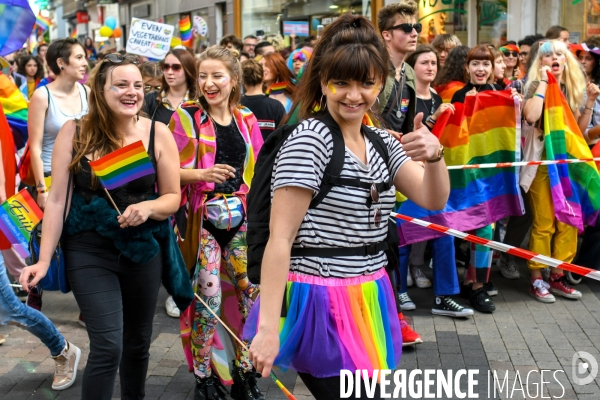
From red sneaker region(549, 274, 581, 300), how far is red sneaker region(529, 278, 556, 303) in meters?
0.10

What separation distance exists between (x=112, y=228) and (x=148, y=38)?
8814 mm

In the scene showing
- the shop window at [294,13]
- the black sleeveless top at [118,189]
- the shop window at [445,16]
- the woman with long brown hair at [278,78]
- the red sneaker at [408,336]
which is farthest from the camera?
the shop window at [294,13]

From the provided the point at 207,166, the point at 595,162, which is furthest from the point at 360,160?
the point at 595,162

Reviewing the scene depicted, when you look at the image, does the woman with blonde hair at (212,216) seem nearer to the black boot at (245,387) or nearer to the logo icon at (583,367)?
the black boot at (245,387)

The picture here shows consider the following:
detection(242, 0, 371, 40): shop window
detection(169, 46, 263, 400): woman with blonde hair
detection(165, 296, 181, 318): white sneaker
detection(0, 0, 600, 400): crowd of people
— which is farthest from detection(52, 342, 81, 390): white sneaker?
detection(242, 0, 371, 40): shop window

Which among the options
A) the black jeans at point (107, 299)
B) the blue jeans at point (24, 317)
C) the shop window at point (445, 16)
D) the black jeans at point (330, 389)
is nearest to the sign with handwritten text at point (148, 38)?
the shop window at point (445, 16)

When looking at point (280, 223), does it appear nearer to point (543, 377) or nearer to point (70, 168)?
point (70, 168)

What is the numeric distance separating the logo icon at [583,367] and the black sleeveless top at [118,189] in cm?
283

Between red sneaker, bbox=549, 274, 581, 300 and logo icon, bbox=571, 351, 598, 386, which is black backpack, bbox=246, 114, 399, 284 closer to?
logo icon, bbox=571, 351, 598, 386

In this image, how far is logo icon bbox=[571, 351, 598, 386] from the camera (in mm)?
4750

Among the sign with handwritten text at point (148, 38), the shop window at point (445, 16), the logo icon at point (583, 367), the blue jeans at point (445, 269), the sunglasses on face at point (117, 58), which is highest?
the shop window at point (445, 16)

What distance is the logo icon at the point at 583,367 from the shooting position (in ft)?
15.6

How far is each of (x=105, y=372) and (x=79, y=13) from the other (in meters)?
43.8

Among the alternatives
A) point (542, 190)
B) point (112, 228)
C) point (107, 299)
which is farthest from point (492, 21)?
point (107, 299)
